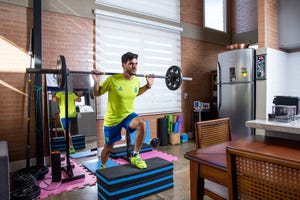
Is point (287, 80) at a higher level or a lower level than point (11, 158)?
higher

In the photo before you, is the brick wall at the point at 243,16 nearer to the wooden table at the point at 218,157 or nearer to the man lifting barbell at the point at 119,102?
the man lifting barbell at the point at 119,102

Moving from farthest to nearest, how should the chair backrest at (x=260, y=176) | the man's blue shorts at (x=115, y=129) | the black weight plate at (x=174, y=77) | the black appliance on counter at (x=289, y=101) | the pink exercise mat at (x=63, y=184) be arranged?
1. the black weight plate at (x=174, y=77)
2. the man's blue shorts at (x=115, y=129)
3. the pink exercise mat at (x=63, y=184)
4. the black appliance on counter at (x=289, y=101)
5. the chair backrest at (x=260, y=176)

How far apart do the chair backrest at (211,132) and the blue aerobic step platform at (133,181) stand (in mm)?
985

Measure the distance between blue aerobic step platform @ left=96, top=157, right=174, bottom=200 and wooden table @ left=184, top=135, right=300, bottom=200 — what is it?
3.48ft

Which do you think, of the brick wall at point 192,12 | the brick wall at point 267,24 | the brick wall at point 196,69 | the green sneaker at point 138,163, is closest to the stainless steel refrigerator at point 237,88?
the brick wall at point 267,24

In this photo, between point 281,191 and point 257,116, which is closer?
point 281,191

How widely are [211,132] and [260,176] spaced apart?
3.32 ft

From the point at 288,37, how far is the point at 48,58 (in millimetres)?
4377

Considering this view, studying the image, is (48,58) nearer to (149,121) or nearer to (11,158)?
(11,158)

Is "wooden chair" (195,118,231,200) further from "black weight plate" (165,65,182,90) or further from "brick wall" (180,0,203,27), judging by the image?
"brick wall" (180,0,203,27)

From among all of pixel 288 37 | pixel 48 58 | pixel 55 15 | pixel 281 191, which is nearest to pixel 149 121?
pixel 48 58

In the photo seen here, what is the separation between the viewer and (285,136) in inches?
77.7

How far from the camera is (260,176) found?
3.21 feet

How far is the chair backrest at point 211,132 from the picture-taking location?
1.88 m
